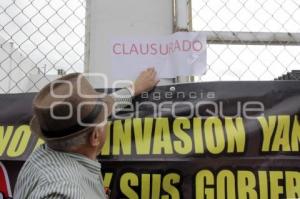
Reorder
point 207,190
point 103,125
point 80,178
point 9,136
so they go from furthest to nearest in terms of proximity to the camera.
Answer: point 9,136, point 207,190, point 103,125, point 80,178

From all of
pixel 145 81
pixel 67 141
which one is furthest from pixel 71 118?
pixel 145 81

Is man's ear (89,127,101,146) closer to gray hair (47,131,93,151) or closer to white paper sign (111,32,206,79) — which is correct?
gray hair (47,131,93,151)

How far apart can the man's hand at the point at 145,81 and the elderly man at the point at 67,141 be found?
626mm

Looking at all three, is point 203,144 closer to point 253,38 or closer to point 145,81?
point 145,81

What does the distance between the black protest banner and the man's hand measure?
0.03 meters

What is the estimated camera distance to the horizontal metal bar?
2.52 m

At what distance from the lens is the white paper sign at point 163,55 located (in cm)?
247

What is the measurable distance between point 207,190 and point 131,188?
35cm

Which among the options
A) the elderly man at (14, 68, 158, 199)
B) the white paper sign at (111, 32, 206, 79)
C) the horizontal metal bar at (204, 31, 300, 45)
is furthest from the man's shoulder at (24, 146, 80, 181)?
the horizontal metal bar at (204, 31, 300, 45)

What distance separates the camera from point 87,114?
1.63 metres

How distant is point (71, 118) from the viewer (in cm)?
160

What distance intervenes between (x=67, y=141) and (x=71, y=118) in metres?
0.08

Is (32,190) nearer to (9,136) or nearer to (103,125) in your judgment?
(103,125)

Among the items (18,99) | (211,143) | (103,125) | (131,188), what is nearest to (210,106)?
(211,143)
